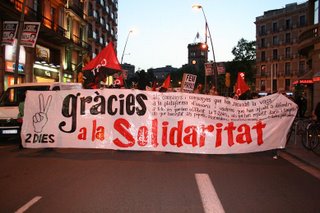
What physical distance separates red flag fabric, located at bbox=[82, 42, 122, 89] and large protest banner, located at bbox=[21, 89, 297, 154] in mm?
2906

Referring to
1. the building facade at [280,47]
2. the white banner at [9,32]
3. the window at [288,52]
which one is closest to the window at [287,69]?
the building facade at [280,47]

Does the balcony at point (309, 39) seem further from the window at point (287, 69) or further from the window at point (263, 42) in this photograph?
the window at point (263, 42)

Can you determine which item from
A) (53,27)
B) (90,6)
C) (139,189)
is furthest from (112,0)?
(139,189)

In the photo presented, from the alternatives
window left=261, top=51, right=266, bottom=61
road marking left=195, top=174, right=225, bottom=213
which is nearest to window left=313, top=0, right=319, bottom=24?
road marking left=195, top=174, right=225, bottom=213

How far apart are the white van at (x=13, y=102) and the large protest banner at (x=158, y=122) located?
180 cm

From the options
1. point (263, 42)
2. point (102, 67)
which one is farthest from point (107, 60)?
point (263, 42)

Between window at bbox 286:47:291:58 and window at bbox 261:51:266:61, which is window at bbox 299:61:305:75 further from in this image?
window at bbox 261:51:266:61

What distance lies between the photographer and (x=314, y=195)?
6414 mm

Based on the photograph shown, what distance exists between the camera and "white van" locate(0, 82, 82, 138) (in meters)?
12.1

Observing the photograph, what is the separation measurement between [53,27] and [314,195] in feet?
99.8

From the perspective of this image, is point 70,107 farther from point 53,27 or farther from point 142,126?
point 53,27

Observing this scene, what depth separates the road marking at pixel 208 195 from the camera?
5.47 m

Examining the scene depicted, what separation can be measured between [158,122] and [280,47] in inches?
2968

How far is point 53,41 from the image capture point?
3397 centimetres
